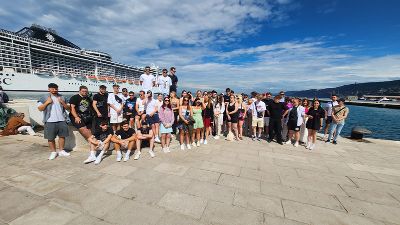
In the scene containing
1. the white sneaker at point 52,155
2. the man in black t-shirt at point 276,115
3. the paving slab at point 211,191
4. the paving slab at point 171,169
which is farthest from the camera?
the man in black t-shirt at point 276,115

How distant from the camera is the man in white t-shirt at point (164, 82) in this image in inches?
315

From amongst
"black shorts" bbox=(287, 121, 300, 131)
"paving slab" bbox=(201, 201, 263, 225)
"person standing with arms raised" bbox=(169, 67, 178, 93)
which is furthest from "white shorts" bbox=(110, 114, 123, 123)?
"black shorts" bbox=(287, 121, 300, 131)

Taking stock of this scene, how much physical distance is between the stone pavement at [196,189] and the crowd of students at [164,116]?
60 cm

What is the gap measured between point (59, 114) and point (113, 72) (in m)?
54.6

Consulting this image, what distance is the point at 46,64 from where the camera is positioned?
134ft

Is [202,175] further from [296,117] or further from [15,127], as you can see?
[15,127]

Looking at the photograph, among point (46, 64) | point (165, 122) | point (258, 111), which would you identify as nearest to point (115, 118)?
point (165, 122)

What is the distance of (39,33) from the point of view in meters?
47.4

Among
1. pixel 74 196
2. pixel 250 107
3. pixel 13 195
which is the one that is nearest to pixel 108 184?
pixel 74 196

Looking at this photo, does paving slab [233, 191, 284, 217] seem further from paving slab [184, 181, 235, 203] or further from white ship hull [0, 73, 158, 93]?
white ship hull [0, 73, 158, 93]

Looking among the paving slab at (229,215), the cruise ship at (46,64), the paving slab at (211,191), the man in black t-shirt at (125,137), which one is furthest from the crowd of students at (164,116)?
the cruise ship at (46,64)

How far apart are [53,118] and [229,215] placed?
5069 mm

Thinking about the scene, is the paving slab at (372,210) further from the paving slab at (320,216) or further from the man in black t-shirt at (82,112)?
the man in black t-shirt at (82,112)

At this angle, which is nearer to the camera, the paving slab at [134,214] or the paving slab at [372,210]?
the paving slab at [134,214]
